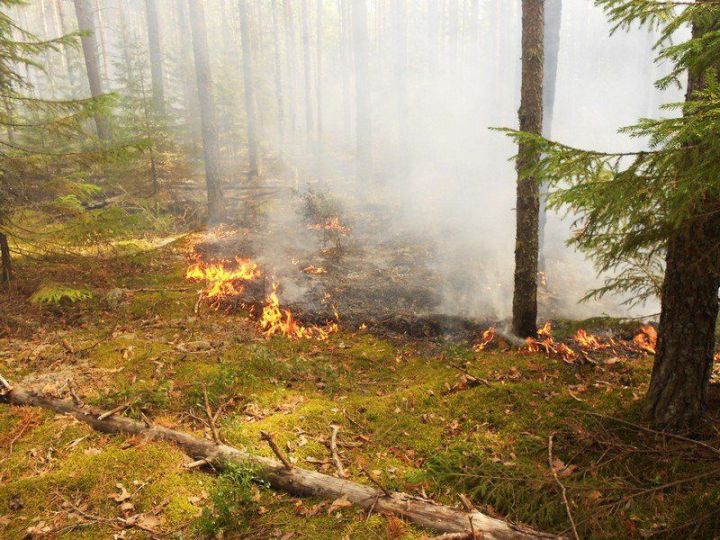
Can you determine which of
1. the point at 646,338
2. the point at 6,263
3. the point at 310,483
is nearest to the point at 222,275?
the point at 6,263

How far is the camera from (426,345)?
7.90 meters

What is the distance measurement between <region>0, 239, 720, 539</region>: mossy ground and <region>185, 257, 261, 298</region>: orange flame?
2.00 meters

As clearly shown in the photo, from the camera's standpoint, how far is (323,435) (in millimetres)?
5039

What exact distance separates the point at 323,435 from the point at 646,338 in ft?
21.0

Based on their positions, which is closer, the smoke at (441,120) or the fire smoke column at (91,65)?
the smoke at (441,120)

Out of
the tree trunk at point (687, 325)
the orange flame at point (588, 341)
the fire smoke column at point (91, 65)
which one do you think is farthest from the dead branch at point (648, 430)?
the fire smoke column at point (91, 65)

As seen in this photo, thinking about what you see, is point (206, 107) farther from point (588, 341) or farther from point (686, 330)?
point (686, 330)

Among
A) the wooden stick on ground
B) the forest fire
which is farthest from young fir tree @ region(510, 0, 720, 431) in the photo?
the forest fire

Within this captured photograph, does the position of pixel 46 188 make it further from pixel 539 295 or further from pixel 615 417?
pixel 539 295

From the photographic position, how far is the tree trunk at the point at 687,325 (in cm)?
357

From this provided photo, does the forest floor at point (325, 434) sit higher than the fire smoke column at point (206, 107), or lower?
lower

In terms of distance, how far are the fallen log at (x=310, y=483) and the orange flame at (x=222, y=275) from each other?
477 cm

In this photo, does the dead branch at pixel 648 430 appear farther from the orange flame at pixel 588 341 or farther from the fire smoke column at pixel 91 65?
the fire smoke column at pixel 91 65

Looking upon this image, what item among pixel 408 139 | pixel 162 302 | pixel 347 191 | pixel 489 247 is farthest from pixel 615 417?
pixel 408 139
